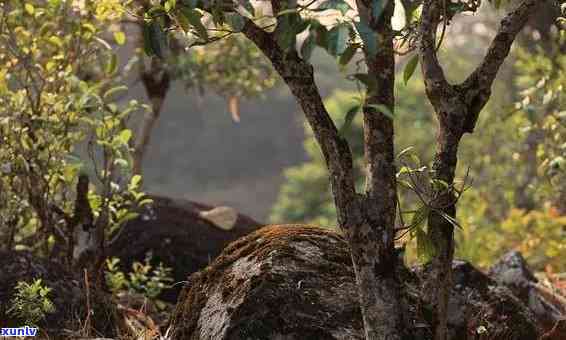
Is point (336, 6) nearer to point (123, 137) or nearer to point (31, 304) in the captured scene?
point (31, 304)

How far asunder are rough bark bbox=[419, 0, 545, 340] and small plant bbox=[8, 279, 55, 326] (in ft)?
7.16

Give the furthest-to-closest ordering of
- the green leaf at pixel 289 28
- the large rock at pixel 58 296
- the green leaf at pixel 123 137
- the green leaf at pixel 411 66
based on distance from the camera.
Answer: the green leaf at pixel 123 137 → the large rock at pixel 58 296 → the green leaf at pixel 411 66 → the green leaf at pixel 289 28

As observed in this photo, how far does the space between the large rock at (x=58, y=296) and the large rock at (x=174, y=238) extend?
155cm

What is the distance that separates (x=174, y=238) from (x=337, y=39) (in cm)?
504

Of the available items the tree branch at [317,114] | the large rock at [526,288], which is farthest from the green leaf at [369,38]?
the large rock at [526,288]

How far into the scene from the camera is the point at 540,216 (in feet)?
32.0

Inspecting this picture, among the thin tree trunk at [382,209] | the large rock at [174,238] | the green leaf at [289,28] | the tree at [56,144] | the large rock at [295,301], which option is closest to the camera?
the green leaf at [289,28]

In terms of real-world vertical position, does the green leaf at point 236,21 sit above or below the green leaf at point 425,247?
above

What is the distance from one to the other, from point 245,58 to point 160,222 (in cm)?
226

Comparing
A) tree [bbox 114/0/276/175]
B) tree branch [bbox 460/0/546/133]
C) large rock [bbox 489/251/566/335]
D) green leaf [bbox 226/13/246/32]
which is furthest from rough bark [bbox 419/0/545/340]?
tree [bbox 114/0/276/175]

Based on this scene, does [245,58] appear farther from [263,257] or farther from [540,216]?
[263,257]

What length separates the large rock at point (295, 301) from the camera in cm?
392

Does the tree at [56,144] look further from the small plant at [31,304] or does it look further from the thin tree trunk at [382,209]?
the thin tree trunk at [382,209]

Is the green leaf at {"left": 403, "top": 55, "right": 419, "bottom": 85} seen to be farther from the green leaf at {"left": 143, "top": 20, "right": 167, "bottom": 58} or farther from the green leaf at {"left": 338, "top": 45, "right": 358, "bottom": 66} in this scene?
the green leaf at {"left": 143, "top": 20, "right": 167, "bottom": 58}
